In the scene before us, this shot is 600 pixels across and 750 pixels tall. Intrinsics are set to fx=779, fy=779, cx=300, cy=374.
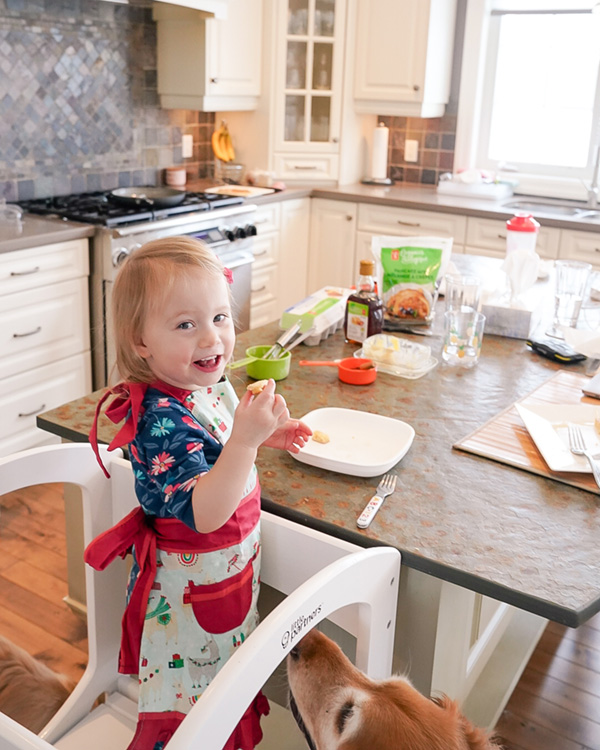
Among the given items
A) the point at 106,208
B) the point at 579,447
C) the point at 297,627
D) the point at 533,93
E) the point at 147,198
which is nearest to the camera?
the point at 297,627

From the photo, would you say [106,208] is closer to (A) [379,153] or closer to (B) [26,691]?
(A) [379,153]

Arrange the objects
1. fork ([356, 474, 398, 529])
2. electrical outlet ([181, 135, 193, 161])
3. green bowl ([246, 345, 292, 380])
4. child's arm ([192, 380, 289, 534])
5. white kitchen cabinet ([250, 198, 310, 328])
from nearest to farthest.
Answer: child's arm ([192, 380, 289, 534])
fork ([356, 474, 398, 529])
green bowl ([246, 345, 292, 380])
white kitchen cabinet ([250, 198, 310, 328])
electrical outlet ([181, 135, 193, 161])

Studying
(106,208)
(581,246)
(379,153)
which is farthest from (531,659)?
(379,153)

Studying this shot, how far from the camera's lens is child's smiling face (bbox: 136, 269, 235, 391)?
1.08 meters

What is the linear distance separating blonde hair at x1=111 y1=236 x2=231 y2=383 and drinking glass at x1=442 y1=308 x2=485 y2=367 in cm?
88

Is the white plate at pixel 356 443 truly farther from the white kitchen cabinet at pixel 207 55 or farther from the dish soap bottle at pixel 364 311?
the white kitchen cabinet at pixel 207 55

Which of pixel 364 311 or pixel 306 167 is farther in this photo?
A: pixel 306 167

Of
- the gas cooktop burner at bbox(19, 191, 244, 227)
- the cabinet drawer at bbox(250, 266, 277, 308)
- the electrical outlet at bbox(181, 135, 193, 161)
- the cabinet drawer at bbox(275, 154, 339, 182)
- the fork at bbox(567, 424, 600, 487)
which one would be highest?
the electrical outlet at bbox(181, 135, 193, 161)

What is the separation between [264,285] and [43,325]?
4.95 ft

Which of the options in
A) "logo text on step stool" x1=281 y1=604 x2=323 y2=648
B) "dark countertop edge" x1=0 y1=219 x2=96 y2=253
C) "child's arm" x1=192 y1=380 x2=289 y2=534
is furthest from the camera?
"dark countertop edge" x1=0 y1=219 x2=96 y2=253

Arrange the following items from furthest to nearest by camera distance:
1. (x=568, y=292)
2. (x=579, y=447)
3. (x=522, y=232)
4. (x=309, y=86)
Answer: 1. (x=309, y=86)
2. (x=522, y=232)
3. (x=568, y=292)
4. (x=579, y=447)

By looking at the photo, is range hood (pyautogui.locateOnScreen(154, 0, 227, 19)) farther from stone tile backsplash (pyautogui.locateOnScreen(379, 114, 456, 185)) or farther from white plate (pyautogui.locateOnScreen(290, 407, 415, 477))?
white plate (pyautogui.locateOnScreen(290, 407, 415, 477))

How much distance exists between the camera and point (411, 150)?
4.75 metres

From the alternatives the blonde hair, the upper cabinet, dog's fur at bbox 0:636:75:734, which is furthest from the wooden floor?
the upper cabinet
